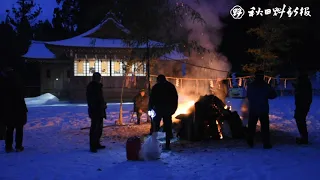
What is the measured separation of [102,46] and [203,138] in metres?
15.3

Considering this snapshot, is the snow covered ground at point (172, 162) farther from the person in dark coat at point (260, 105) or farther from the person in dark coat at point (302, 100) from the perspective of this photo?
the person in dark coat at point (302, 100)

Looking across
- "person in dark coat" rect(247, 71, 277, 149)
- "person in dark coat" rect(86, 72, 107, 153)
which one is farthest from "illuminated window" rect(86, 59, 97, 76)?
"person in dark coat" rect(247, 71, 277, 149)

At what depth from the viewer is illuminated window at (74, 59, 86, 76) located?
24875mm

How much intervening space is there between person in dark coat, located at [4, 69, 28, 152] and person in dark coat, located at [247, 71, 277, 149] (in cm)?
499

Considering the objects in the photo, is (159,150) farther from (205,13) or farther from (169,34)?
(205,13)

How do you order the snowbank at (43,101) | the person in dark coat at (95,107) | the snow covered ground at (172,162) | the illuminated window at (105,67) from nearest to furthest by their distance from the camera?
the snow covered ground at (172,162) → the person in dark coat at (95,107) → the snowbank at (43,101) → the illuminated window at (105,67)

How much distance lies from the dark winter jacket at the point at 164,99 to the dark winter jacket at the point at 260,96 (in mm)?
1733

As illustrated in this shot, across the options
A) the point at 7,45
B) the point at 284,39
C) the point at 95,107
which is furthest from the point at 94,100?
the point at 7,45

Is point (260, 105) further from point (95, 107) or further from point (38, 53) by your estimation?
point (38, 53)

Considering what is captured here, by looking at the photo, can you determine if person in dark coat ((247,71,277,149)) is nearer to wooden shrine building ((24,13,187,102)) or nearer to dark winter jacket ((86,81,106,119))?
dark winter jacket ((86,81,106,119))

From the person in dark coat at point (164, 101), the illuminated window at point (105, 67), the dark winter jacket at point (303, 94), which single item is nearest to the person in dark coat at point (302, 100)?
the dark winter jacket at point (303, 94)

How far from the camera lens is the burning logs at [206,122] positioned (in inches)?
354

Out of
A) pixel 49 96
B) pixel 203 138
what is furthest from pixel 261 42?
pixel 203 138

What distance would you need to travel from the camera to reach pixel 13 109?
7.58 metres
